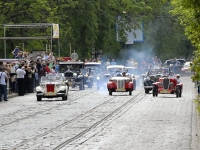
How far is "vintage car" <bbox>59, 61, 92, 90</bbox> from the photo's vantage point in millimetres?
53844

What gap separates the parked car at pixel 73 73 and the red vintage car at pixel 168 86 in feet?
38.3

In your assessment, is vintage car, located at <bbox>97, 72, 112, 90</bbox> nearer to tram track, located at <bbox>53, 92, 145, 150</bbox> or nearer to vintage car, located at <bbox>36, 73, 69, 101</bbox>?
tram track, located at <bbox>53, 92, 145, 150</bbox>

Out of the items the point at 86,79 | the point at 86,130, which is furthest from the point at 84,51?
the point at 86,130

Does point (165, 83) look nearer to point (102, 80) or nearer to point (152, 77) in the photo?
point (152, 77)

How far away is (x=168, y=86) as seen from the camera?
42.4 m

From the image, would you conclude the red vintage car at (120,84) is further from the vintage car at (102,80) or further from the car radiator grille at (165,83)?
the vintage car at (102,80)

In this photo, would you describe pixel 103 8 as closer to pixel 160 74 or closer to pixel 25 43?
pixel 25 43

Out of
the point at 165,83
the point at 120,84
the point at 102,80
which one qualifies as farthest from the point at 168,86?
the point at 102,80

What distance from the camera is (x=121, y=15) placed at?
82500mm

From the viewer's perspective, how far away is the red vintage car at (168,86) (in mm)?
42125

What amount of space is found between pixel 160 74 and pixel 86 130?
24.0 m

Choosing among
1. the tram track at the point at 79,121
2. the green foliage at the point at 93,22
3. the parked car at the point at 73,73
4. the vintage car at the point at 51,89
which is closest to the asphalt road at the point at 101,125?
the tram track at the point at 79,121

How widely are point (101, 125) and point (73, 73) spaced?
96.1 feet

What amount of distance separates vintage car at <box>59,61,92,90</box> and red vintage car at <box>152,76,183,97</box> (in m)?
11.7
